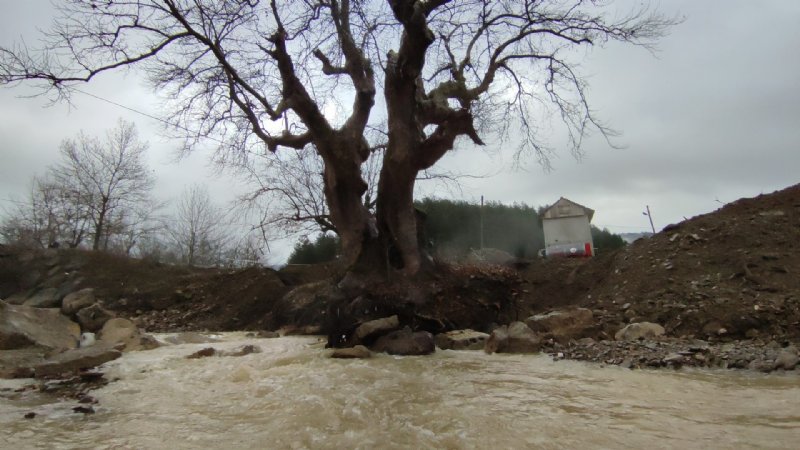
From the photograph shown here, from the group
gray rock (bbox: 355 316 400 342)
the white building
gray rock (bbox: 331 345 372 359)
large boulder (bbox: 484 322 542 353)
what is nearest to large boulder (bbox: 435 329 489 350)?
large boulder (bbox: 484 322 542 353)

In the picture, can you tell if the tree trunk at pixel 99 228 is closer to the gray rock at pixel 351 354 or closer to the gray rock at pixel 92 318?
the gray rock at pixel 92 318

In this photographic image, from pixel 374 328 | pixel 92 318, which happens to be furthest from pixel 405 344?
pixel 92 318

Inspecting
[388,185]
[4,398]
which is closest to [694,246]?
[388,185]

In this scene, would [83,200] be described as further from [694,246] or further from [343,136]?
[694,246]

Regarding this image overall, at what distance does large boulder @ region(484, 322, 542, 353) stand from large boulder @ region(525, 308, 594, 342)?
612 mm

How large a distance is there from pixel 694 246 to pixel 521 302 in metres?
4.15

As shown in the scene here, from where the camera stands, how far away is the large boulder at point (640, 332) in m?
7.08

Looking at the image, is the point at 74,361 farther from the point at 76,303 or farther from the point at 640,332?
the point at 640,332

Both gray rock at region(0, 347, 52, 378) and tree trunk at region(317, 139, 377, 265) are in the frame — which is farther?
tree trunk at region(317, 139, 377, 265)

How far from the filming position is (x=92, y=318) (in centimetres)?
861

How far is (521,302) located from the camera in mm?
12180

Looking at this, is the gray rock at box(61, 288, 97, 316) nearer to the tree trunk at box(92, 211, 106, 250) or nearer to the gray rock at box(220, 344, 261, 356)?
the gray rock at box(220, 344, 261, 356)

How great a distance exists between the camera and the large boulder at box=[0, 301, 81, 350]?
19.8ft

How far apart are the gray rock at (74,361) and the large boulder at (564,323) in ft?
20.7
